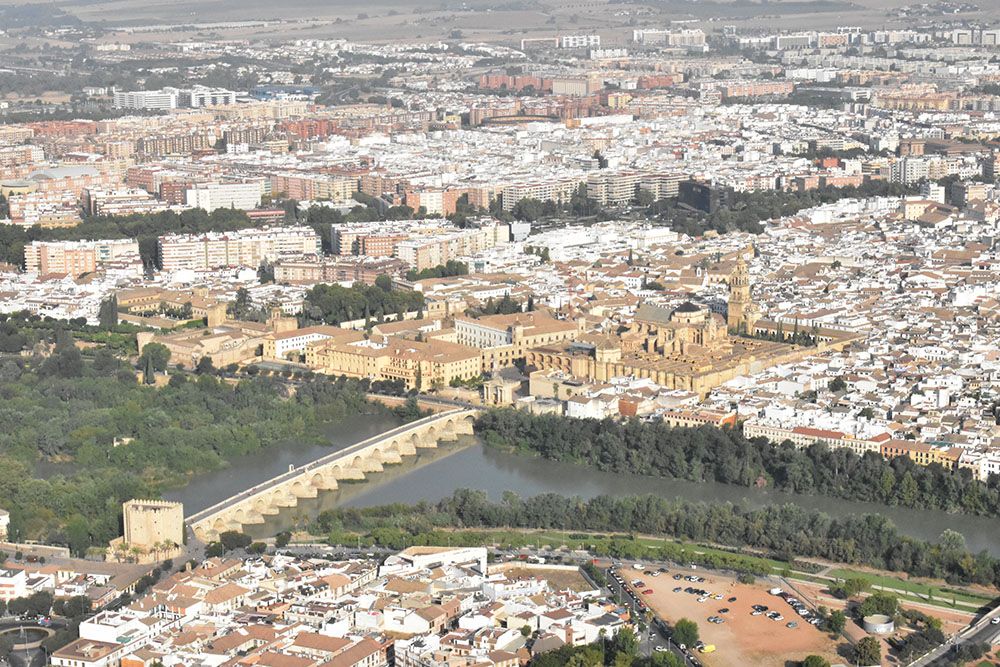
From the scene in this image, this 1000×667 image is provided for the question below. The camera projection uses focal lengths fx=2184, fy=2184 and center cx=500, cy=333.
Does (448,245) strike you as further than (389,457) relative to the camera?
Yes

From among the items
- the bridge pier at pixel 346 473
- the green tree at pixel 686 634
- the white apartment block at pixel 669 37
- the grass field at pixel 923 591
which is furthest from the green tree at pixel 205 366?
the white apartment block at pixel 669 37

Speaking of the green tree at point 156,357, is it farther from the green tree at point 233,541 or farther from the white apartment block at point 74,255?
the green tree at point 233,541

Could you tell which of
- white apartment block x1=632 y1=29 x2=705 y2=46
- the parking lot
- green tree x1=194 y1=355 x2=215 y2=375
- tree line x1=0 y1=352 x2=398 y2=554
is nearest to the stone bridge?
tree line x1=0 y1=352 x2=398 y2=554

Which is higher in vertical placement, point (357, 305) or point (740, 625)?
point (740, 625)

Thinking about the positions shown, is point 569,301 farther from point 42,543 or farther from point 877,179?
point 877,179

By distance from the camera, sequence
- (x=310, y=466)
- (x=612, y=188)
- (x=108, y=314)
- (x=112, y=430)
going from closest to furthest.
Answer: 1. (x=310, y=466)
2. (x=112, y=430)
3. (x=108, y=314)
4. (x=612, y=188)

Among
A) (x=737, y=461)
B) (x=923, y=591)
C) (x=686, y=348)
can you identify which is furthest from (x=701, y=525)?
(x=686, y=348)

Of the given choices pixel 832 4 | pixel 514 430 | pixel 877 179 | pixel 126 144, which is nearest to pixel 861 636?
pixel 514 430

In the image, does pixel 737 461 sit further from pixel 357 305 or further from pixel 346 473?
pixel 357 305
